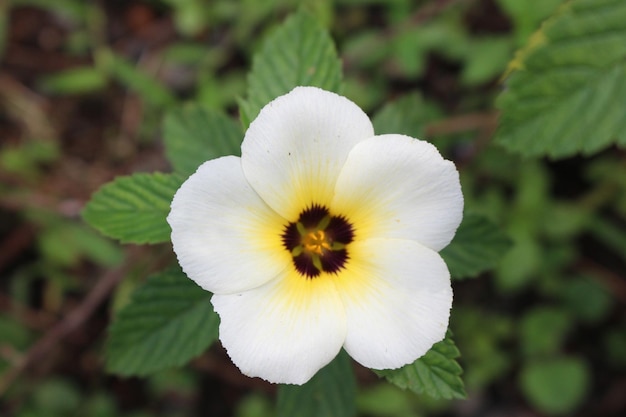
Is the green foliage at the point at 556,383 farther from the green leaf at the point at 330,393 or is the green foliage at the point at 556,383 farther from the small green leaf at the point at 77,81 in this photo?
the small green leaf at the point at 77,81

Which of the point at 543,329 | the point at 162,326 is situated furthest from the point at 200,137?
the point at 543,329

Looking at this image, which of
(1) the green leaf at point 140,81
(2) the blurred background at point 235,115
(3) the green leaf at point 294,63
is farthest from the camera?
(1) the green leaf at point 140,81

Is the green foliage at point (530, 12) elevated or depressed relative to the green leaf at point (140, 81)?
elevated

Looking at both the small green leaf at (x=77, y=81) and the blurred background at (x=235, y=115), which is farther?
the small green leaf at (x=77, y=81)

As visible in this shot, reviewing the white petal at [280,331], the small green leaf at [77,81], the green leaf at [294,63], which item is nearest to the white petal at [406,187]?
the white petal at [280,331]

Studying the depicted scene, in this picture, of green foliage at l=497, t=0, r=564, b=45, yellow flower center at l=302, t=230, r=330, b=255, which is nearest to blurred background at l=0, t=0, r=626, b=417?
green foliage at l=497, t=0, r=564, b=45

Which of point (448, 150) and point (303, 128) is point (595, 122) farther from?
point (448, 150)

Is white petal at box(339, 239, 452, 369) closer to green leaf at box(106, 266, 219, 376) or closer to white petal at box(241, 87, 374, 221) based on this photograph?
white petal at box(241, 87, 374, 221)
